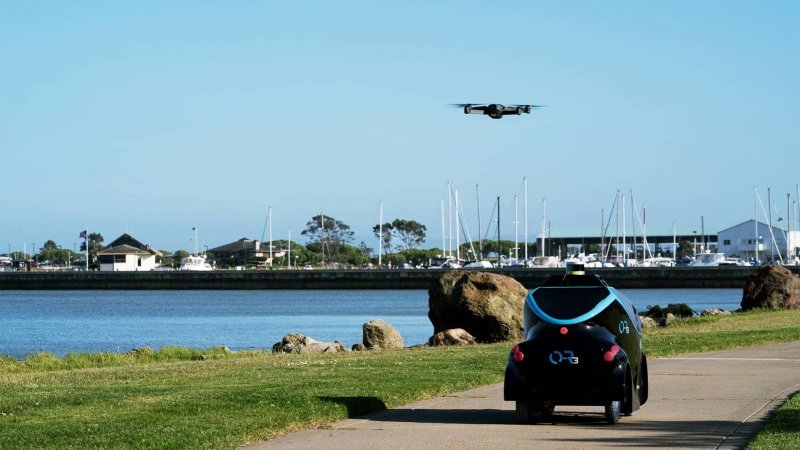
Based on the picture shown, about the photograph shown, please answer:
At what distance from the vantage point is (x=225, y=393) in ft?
55.0

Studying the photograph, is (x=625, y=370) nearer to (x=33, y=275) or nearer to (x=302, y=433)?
(x=302, y=433)

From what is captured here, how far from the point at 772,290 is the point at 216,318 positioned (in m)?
37.7

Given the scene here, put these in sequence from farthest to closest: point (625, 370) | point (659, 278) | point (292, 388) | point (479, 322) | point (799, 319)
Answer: point (659, 278) < point (799, 319) < point (479, 322) < point (292, 388) < point (625, 370)

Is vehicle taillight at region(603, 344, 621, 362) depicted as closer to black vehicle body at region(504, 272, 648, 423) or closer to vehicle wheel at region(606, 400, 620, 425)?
black vehicle body at region(504, 272, 648, 423)

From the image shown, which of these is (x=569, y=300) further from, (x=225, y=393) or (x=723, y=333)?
(x=723, y=333)

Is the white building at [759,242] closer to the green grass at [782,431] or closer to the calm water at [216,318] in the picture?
the calm water at [216,318]

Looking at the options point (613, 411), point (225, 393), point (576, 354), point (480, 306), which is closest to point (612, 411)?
point (613, 411)

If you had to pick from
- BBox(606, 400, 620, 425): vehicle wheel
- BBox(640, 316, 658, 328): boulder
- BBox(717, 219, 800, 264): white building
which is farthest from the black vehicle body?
BBox(717, 219, 800, 264): white building

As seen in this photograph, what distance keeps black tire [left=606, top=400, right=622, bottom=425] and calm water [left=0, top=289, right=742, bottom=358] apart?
29.2 metres

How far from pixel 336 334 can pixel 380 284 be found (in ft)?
237

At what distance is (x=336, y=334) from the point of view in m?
54.1

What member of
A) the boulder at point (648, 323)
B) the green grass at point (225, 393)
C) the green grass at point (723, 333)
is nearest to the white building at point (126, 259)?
the boulder at point (648, 323)

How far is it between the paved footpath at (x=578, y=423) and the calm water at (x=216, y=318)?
26976 millimetres

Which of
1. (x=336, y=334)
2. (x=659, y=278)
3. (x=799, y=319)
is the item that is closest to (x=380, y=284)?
(x=659, y=278)
